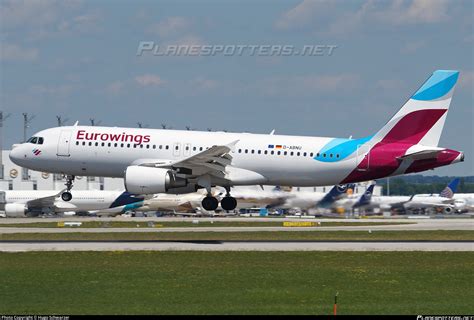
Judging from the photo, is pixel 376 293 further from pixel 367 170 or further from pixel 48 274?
pixel 367 170

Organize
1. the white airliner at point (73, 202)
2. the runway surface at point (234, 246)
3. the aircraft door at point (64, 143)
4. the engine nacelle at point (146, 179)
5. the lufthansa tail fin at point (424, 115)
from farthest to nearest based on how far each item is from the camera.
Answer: the white airliner at point (73, 202)
the lufthansa tail fin at point (424, 115)
the aircraft door at point (64, 143)
the engine nacelle at point (146, 179)
the runway surface at point (234, 246)

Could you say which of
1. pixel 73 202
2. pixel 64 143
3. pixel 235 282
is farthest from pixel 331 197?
pixel 235 282

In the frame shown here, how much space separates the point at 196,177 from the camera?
182ft

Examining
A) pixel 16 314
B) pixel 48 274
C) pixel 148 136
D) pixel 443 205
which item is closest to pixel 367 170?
pixel 148 136

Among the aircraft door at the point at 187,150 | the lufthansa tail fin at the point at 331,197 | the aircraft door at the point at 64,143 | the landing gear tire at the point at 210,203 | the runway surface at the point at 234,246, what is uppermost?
the aircraft door at the point at 64,143

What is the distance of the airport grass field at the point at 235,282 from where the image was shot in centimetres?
2503

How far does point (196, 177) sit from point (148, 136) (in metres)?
4.21

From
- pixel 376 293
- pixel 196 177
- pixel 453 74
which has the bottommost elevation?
pixel 376 293

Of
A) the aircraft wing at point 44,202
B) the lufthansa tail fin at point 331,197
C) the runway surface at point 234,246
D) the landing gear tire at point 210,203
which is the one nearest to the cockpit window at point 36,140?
the landing gear tire at point 210,203

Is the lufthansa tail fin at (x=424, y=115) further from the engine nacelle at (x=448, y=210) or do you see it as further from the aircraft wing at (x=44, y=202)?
the engine nacelle at (x=448, y=210)

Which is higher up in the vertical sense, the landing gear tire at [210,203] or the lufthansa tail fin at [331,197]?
the lufthansa tail fin at [331,197]

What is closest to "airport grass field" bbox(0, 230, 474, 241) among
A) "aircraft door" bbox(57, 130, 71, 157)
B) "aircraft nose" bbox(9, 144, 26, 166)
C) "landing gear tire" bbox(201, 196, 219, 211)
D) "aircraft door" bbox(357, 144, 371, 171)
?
"landing gear tire" bbox(201, 196, 219, 211)

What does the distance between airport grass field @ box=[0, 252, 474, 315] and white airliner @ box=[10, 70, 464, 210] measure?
17.1 meters

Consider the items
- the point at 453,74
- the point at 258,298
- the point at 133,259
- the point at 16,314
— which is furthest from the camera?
the point at 453,74
